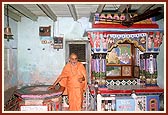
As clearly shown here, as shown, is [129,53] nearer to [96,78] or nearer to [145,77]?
[145,77]

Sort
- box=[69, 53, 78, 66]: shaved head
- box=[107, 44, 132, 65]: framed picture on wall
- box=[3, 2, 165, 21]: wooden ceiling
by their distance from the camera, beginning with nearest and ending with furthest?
1. box=[3, 2, 165, 21]: wooden ceiling
2. box=[69, 53, 78, 66]: shaved head
3. box=[107, 44, 132, 65]: framed picture on wall

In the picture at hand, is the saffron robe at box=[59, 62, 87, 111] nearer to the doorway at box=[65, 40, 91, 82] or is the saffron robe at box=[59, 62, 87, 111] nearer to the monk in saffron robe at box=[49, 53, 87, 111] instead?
the monk in saffron robe at box=[49, 53, 87, 111]

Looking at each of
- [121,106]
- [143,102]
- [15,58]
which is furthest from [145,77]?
[15,58]

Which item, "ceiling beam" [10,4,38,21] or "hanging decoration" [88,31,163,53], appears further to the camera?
"hanging decoration" [88,31,163,53]

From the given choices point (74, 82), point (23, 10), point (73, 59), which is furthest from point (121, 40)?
point (23, 10)

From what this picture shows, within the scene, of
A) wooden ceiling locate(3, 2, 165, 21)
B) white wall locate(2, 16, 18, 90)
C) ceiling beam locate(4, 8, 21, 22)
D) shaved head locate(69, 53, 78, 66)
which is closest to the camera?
wooden ceiling locate(3, 2, 165, 21)

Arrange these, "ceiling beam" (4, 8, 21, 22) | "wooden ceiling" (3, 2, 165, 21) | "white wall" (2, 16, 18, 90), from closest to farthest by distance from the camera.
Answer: "wooden ceiling" (3, 2, 165, 21) → "ceiling beam" (4, 8, 21, 22) → "white wall" (2, 16, 18, 90)

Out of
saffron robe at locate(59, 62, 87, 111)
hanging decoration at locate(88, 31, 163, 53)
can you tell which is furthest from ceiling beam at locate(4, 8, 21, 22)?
hanging decoration at locate(88, 31, 163, 53)

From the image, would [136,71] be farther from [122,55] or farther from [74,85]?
[74,85]

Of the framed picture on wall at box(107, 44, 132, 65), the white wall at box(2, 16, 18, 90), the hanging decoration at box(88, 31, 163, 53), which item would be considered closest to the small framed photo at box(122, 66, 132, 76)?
the framed picture on wall at box(107, 44, 132, 65)

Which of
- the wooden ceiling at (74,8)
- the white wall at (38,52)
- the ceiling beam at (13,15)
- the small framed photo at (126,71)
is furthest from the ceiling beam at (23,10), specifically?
the small framed photo at (126,71)

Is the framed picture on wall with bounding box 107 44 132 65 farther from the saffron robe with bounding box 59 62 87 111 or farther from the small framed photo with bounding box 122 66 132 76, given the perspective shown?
the saffron robe with bounding box 59 62 87 111

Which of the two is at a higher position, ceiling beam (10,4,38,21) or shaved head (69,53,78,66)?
ceiling beam (10,4,38,21)

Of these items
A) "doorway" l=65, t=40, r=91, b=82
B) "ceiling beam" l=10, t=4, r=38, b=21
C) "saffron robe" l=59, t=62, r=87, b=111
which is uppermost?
"ceiling beam" l=10, t=4, r=38, b=21
